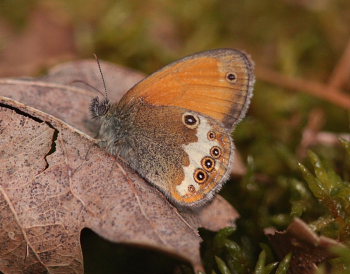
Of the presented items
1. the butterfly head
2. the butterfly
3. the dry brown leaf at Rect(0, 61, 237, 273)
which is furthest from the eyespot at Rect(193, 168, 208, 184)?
the butterfly head

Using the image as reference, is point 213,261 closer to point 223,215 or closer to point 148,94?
point 223,215

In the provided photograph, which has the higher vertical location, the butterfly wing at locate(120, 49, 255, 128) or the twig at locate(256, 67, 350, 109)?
the twig at locate(256, 67, 350, 109)

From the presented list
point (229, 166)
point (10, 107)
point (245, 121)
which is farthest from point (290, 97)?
point (10, 107)

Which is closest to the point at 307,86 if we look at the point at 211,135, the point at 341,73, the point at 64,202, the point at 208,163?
the point at 341,73

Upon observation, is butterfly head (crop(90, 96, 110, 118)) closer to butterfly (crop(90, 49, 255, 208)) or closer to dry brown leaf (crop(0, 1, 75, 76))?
butterfly (crop(90, 49, 255, 208))

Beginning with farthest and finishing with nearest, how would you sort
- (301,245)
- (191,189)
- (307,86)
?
(307,86) < (191,189) < (301,245)

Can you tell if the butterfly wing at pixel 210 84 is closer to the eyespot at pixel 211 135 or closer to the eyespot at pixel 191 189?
the eyespot at pixel 211 135

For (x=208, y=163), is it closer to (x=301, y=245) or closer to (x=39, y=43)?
(x=301, y=245)
